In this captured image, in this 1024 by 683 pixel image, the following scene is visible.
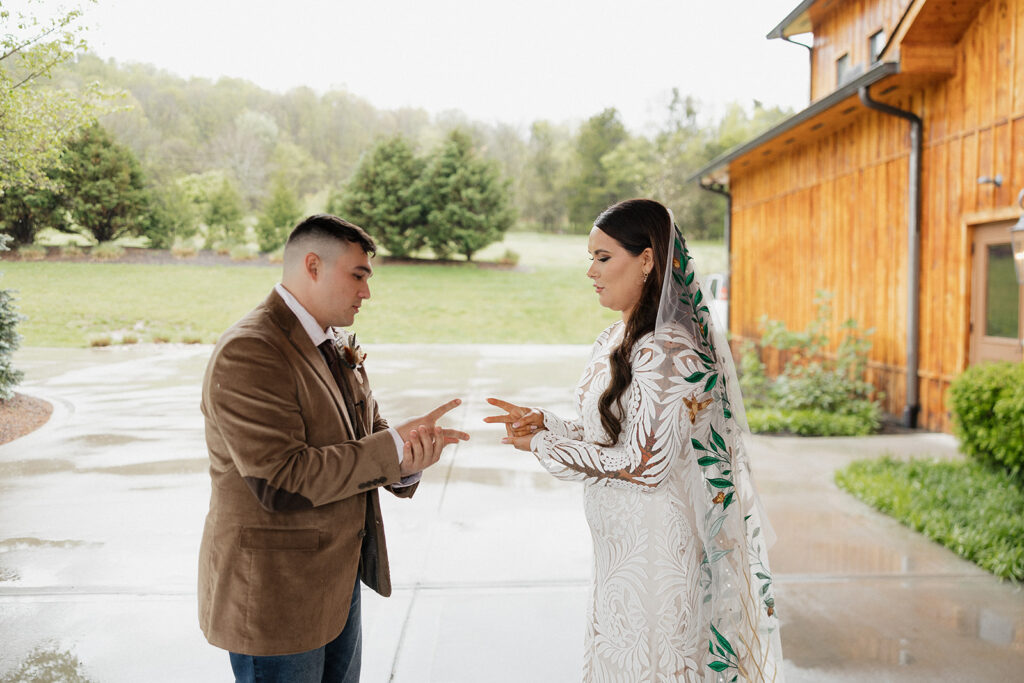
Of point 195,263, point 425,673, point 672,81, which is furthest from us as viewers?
point 672,81

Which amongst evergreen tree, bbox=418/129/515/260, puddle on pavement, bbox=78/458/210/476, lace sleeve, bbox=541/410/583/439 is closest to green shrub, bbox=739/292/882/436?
puddle on pavement, bbox=78/458/210/476

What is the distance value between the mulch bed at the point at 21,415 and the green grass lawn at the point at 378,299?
0.40m

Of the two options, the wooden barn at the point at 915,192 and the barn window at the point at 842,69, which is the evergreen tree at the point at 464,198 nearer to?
the wooden barn at the point at 915,192

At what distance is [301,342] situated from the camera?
4.97ft

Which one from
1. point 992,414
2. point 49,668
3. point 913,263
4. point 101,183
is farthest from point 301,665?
point 913,263

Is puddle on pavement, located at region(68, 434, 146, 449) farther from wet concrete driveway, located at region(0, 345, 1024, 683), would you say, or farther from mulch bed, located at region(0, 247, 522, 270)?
mulch bed, located at region(0, 247, 522, 270)

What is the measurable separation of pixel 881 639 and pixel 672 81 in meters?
18.6

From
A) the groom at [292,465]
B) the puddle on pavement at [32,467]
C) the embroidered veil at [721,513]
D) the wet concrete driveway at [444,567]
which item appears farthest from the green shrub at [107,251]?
the embroidered veil at [721,513]

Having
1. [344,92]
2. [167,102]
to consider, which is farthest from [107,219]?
[344,92]

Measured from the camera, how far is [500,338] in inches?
604

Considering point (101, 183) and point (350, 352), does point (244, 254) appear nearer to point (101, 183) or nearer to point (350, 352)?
point (101, 183)

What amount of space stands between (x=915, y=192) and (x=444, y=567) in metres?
5.93

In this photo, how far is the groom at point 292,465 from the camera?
1.38 metres

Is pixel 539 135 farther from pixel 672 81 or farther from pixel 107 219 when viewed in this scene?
pixel 107 219
